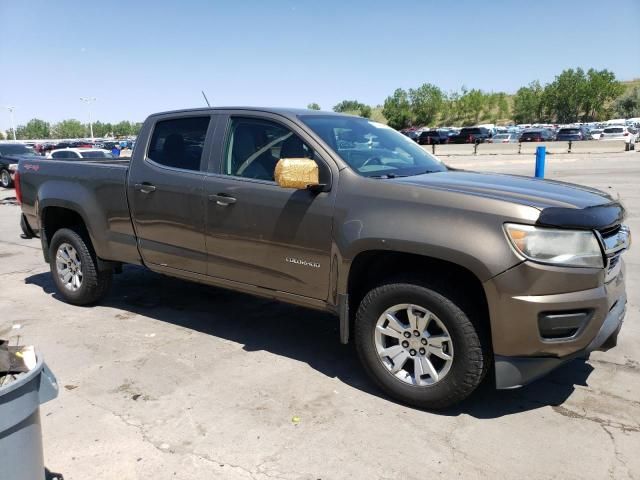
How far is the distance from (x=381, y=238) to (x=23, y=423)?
2108mm

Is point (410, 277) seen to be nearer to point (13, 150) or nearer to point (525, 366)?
point (525, 366)

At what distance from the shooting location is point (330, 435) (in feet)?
10.6

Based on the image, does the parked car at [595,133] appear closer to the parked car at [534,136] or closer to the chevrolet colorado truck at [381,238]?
the parked car at [534,136]

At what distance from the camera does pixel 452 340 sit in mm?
3295

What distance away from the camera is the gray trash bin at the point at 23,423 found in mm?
1999

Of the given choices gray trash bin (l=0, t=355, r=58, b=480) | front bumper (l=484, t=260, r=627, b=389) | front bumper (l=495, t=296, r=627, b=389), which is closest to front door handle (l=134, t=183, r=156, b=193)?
gray trash bin (l=0, t=355, r=58, b=480)

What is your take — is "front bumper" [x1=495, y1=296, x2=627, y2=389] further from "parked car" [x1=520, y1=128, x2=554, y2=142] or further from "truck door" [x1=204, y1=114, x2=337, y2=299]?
"parked car" [x1=520, y1=128, x2=554, y2=142]

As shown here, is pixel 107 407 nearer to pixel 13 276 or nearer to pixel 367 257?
pixel 367 257

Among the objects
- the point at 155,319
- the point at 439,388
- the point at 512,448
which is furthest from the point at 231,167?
the point at 512,448

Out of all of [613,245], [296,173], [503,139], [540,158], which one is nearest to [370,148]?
[296,173]

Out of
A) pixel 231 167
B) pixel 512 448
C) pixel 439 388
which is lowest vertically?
pixel 512 448

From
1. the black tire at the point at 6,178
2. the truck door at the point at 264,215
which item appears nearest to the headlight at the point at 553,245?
the truck door at the point at 264,215

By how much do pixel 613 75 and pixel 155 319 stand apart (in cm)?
A: 11644

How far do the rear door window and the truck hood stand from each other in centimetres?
180
